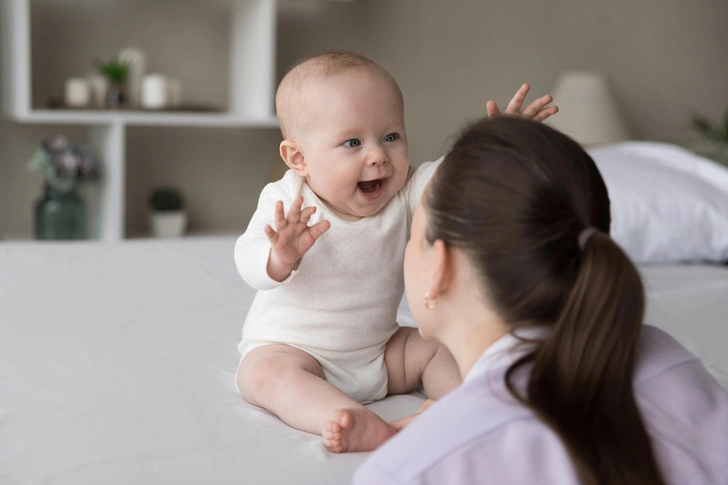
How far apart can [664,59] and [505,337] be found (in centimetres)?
311

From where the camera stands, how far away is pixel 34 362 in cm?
116

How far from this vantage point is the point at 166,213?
9.41 ft

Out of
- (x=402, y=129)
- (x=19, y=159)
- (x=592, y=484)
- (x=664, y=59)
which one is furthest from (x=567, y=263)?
(x=664, y=59)

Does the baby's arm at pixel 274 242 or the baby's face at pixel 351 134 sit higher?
the baby's face at pixel 351 134

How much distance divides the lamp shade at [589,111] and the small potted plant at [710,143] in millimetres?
296

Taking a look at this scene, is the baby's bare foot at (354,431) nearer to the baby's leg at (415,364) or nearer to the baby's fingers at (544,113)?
the baby's leg at (415,364)

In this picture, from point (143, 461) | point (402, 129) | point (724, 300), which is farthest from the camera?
point (724, 300)

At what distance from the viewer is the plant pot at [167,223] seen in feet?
9.37

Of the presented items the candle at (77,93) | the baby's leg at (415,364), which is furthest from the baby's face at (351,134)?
the candle at (77,93)

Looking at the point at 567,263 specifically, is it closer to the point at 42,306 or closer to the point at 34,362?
the point at 34,362

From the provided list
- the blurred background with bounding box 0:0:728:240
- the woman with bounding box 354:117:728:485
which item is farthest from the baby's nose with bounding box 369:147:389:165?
the blurred background with bounding box 0:0:728:240

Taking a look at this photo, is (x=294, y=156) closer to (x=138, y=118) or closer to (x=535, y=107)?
(x=535, y=107)

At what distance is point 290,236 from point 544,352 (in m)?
0.36

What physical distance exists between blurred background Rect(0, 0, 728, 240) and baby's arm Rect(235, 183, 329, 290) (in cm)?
165
